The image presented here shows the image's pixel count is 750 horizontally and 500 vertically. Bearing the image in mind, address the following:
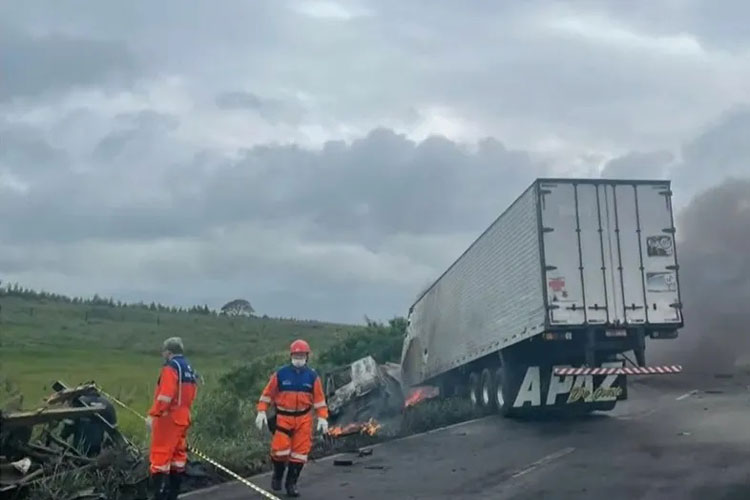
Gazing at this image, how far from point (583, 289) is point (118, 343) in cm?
2394

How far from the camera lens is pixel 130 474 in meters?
10.0

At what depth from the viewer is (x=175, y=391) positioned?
9.51 metres

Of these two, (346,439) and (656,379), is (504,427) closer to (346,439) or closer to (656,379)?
(346,439)

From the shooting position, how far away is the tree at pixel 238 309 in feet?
194

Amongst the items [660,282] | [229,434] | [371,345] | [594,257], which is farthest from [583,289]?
[371,345]

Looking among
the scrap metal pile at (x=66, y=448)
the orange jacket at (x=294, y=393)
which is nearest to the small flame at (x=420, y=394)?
the orange jacket at (x=294, y=393)

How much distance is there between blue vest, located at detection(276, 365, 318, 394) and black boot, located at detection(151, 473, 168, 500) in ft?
5.73

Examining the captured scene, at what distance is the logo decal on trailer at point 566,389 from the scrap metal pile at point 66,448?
925cm

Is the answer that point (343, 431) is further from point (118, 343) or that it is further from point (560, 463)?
point (118, 343)

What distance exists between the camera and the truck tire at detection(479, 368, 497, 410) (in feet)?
63.9

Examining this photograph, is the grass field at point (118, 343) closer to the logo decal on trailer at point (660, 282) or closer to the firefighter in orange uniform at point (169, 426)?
the firefighter in orange uniform at point (169, 426)

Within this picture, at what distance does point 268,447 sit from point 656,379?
58.8 ft

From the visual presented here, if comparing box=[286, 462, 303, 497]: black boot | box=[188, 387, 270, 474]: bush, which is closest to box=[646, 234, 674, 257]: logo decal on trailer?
box=[188, 387, 270, 474]: bush

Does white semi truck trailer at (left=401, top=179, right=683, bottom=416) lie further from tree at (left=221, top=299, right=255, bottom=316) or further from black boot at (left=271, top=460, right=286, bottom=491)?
tree at (left=221, top=299, right=255, bottom=316)
